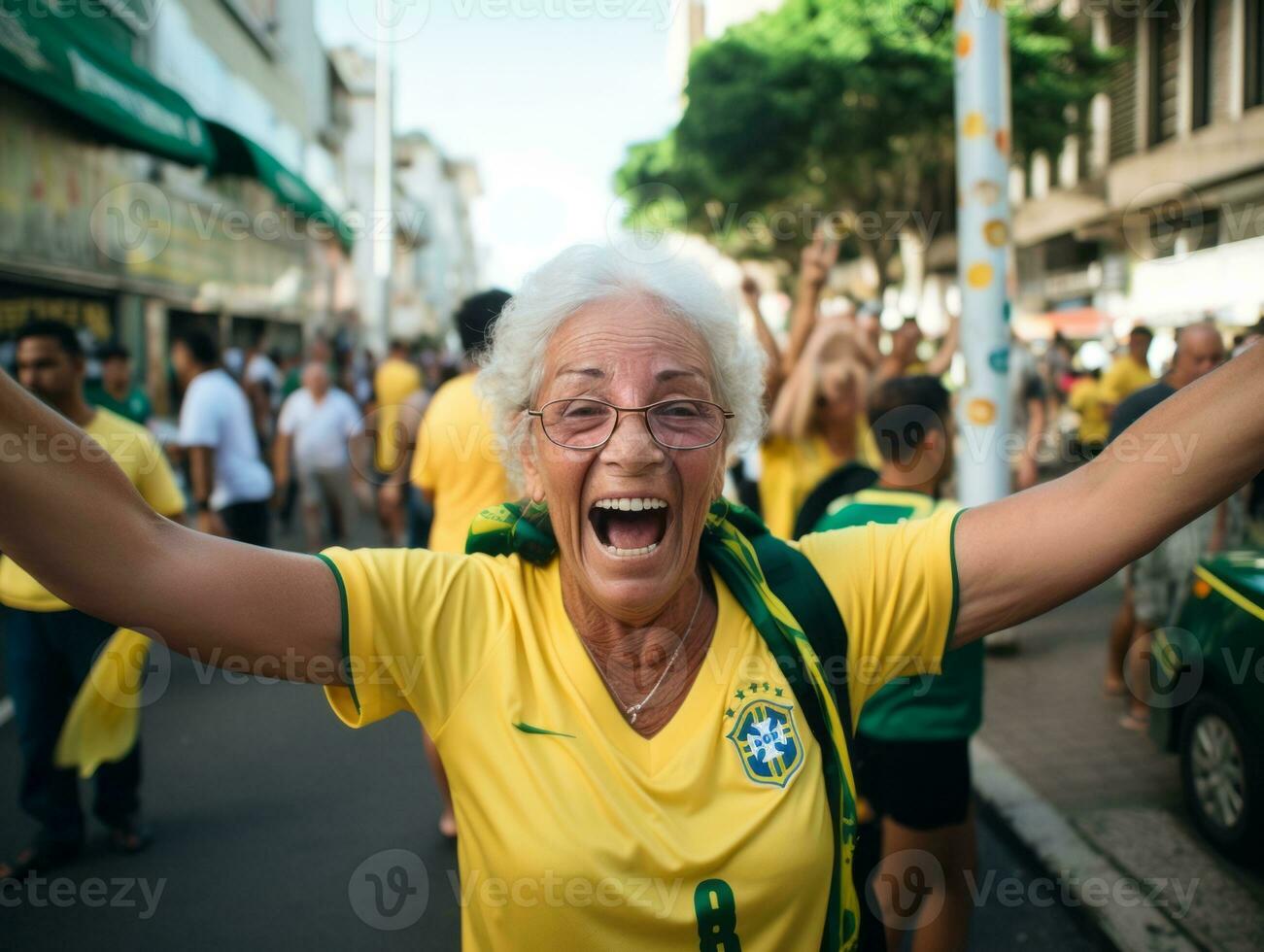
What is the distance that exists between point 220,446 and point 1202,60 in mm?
19979

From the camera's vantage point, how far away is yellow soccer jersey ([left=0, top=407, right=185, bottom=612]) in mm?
4008

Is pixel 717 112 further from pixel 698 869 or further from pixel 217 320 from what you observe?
pixel 698 869

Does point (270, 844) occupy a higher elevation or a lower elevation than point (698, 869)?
lower

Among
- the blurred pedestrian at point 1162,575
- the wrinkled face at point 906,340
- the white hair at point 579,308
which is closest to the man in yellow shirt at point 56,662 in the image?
the white hair at point 579,308

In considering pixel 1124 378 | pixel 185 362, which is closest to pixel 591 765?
pixel 185 362

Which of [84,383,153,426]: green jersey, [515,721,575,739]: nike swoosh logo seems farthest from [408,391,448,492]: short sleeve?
[84,383,153,426]: green jersey

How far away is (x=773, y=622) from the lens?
179cm

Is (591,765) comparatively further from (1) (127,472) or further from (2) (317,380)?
(2) (317,380)

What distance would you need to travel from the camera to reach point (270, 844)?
14.0 ft

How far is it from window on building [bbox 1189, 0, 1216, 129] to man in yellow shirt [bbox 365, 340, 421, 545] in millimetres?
16127

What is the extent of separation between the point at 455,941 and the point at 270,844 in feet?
3.91

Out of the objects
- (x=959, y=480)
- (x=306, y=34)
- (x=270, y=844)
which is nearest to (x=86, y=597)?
(x=270, y=844)

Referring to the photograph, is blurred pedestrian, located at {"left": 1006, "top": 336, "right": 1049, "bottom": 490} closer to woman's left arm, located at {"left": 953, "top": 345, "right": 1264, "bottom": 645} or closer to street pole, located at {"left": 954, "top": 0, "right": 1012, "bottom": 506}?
street pole, located at {"left": 954, "top": 0, "right": 1012, "bottom": 506}

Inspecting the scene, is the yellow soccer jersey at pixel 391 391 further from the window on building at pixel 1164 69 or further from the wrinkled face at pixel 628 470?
the window on building at pixel 1164 69
